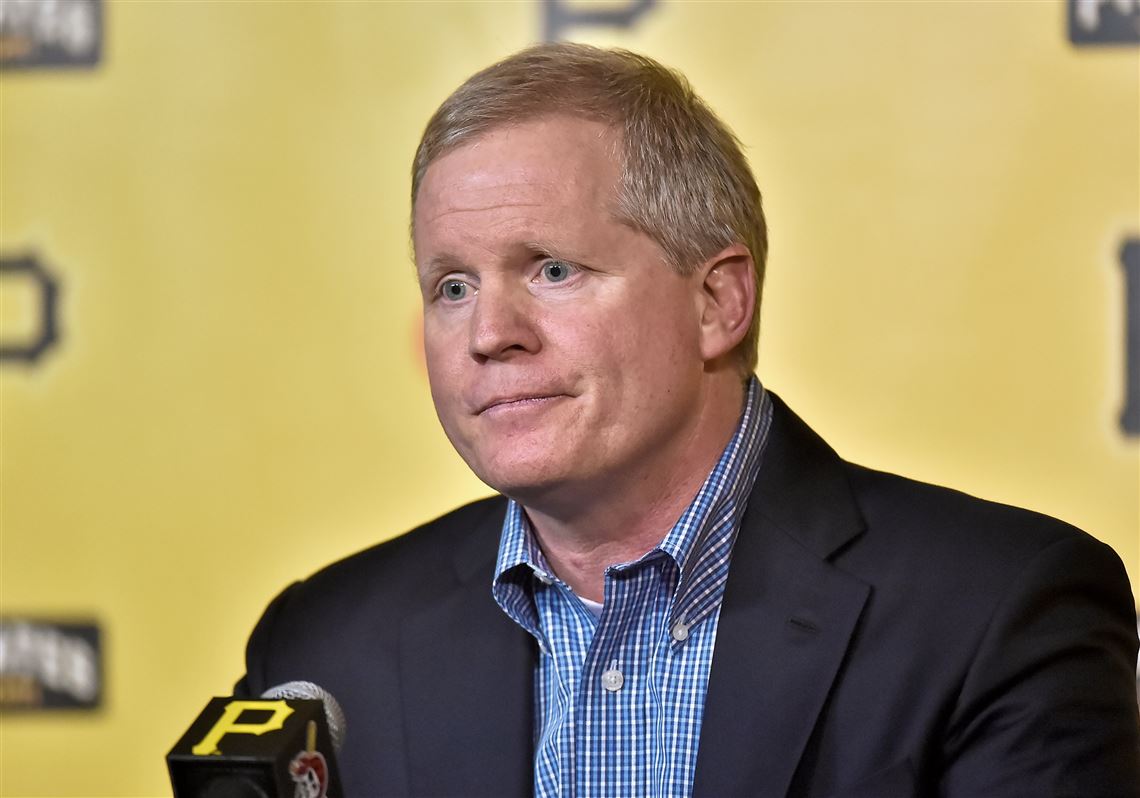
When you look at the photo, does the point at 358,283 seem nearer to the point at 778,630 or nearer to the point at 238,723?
the point at 778,630

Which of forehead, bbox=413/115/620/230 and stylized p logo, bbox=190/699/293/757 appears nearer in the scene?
stylized p logo, bbox=190/699/293/757

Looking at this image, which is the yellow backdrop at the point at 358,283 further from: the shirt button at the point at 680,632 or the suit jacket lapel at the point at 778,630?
the shirt button at the point at 680,632

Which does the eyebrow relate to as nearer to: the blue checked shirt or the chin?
the chin

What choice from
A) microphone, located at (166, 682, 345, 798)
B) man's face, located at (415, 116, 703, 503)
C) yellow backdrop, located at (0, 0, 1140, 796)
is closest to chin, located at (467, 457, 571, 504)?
man's face, located at (415, 116, 703, 503)

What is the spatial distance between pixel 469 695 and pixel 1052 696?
2.22ft

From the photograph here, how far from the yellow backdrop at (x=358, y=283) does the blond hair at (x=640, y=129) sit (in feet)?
2.42

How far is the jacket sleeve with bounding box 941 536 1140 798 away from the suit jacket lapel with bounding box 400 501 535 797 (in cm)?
50

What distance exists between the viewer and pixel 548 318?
167 centimetres

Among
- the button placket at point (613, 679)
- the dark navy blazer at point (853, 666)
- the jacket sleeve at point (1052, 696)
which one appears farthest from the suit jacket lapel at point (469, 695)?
the jacket sleeve at point (1052, 696)

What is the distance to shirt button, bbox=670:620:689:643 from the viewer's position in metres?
1.71

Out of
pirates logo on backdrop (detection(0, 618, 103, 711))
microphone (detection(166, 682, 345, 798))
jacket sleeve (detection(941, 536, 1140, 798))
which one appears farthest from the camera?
pirates logo on backdrop (detection(0, 618, 103, 711))

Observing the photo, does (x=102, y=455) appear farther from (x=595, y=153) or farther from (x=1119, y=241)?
(x=1119, y=241)

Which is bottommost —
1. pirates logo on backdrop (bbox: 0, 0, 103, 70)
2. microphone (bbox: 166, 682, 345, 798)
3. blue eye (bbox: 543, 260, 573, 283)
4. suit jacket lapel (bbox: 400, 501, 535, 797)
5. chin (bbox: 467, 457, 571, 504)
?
suit jacket lapel (bbox: 400, 501, 535, 797)

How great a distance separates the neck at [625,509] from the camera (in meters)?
1.74
